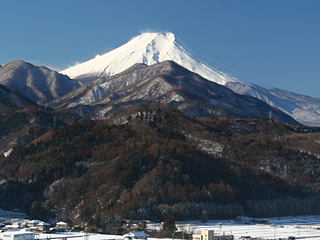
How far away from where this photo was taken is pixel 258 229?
127000 millimetres

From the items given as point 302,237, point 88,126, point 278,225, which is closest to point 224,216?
point 278,225

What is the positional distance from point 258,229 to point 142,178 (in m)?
33.7

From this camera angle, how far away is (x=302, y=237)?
11519cm

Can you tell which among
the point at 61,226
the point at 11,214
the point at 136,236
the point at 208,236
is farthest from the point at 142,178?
the point at 208,236

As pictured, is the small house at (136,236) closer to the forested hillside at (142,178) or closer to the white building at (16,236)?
the white building at (16,236)

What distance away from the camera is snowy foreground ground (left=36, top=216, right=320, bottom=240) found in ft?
372

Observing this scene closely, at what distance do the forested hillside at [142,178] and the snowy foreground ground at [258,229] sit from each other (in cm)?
731

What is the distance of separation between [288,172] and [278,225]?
55996mm

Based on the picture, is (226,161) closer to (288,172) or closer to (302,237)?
(288,172)

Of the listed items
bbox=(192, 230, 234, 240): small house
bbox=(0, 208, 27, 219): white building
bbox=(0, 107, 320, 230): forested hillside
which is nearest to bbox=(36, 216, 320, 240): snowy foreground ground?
bbox=(192, 230, 234, 240): small house

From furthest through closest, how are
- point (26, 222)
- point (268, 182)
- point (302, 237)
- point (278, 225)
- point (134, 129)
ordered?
point (134, 129)
point (268, 182)
point (278, 225)
point (26, 222)
point (302, 237)

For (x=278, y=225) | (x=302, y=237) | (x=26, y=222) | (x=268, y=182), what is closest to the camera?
(x=302, y=237)

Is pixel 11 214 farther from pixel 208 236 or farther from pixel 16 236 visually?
pixel 208 236

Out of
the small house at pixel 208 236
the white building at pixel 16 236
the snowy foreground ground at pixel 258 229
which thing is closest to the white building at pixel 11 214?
the snowy foreground ground at pixel 258 229
